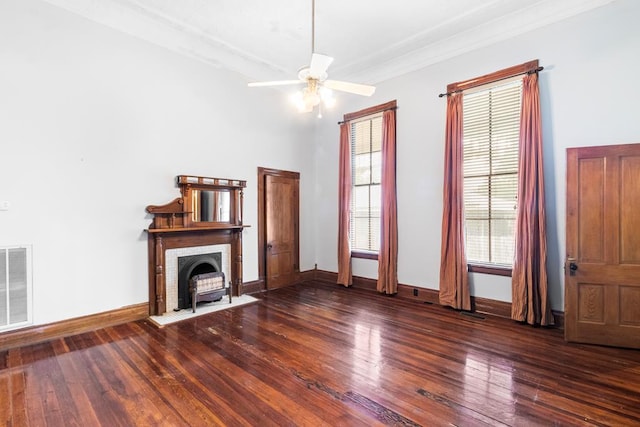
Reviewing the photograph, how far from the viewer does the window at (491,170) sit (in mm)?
4164

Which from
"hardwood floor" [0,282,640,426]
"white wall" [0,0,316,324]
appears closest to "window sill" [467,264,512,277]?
"hardwood floor" [0,282,640,426]

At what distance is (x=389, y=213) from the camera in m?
5.27

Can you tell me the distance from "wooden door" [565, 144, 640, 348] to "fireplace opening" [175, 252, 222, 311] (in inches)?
185

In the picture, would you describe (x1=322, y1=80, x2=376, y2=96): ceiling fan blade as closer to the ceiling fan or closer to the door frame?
the ceiling fan

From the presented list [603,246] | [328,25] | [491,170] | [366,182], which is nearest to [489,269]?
[603,246]

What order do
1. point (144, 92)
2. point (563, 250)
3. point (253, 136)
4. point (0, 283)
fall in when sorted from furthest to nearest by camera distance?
1. point (253, 136)
2. point (144, 92)
3. point (563, 250)
4. point (0, 283)

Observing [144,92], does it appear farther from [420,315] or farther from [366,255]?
[420,315]

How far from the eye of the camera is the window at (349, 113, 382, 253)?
5.66 meters

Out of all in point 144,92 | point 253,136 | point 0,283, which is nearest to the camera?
point 0,283

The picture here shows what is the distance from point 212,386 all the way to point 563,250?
419 centimetres

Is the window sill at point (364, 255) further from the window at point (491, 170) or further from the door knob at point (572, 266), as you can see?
the door knob at point (572, 266)

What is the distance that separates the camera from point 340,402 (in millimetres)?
2318

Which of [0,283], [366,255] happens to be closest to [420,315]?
[366,255]

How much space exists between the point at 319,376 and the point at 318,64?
8.92ft
